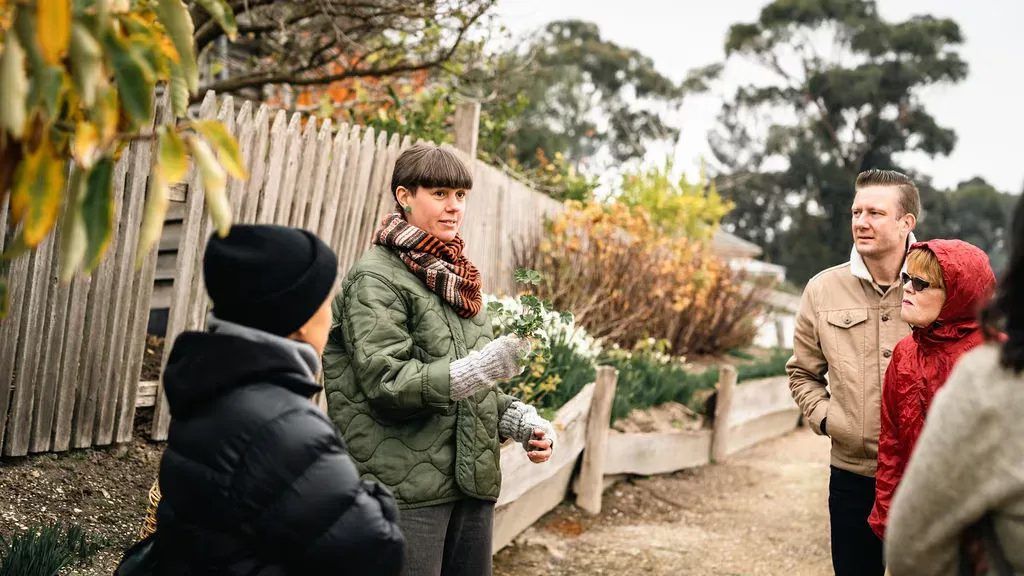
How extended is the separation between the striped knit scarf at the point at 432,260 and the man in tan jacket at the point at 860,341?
1419 mm

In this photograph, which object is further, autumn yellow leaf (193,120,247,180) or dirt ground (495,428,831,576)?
dirt ground (495,428,831,576)

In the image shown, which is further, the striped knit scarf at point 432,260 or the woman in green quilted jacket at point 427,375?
the striped knit scarf at point 432,260

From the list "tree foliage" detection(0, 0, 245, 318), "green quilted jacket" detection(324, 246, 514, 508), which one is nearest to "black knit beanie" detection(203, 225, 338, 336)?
"tree foliage" detection(0, 0, 245, 318)

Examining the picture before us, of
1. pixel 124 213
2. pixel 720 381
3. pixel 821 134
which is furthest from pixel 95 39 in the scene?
pixel 821 134

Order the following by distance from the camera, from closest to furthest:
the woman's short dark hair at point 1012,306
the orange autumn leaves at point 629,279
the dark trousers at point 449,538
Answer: the woman's short dark hair at point 1012,306, the dark trousers at point 449,538, the orange autumn leaves at point 629,279

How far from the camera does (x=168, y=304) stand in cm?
450

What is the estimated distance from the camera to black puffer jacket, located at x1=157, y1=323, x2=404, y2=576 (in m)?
1.72

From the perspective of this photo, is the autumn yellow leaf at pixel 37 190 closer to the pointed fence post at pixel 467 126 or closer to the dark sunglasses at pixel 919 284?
the dark sunglasses at pixel 919 284

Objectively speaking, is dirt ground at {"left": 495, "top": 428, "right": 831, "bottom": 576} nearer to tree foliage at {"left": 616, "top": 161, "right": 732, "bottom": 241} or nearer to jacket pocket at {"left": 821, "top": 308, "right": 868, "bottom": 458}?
jacket pocket at {"left": 821, "top": 308, "right": 868, "bottom": 458}

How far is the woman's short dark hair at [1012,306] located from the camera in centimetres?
149

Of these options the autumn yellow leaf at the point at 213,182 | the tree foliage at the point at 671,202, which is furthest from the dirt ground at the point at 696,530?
the tree foliage at the point at 671,202

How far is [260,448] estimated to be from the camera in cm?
173

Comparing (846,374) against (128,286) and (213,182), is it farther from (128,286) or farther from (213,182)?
(128,286)

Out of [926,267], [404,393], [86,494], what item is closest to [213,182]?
[404,393]
